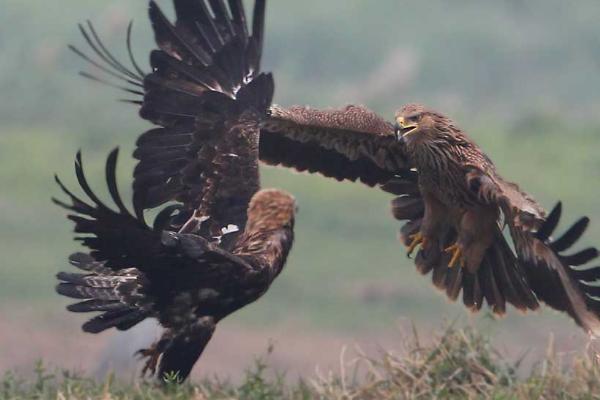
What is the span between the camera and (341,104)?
23594mm

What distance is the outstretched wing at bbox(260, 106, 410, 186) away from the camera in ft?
36.8

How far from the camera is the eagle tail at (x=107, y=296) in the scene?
994cm

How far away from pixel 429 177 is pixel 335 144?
3.17ft

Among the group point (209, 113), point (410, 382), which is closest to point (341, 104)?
point (209, 113)

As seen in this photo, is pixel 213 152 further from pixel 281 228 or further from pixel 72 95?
pixel 72 95

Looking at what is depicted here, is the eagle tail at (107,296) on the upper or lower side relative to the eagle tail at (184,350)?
upper

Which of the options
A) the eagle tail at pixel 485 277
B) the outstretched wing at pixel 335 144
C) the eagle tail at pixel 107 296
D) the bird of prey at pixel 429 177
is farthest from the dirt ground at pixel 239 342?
the eagle tail at pixel 107 296

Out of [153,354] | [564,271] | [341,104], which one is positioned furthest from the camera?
[341,104]

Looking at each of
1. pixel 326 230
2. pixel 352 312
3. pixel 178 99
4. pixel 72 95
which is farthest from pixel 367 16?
pixel 178 99

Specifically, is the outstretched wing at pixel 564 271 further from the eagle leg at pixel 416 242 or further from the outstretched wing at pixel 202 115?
the outstretched wing at pixel 202 115

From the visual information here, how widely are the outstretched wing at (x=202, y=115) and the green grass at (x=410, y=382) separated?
1.54m

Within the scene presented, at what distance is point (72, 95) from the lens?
24906 millimetres

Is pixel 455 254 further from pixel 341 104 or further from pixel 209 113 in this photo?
pixel 341 104

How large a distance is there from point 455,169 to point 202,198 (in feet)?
4.64
